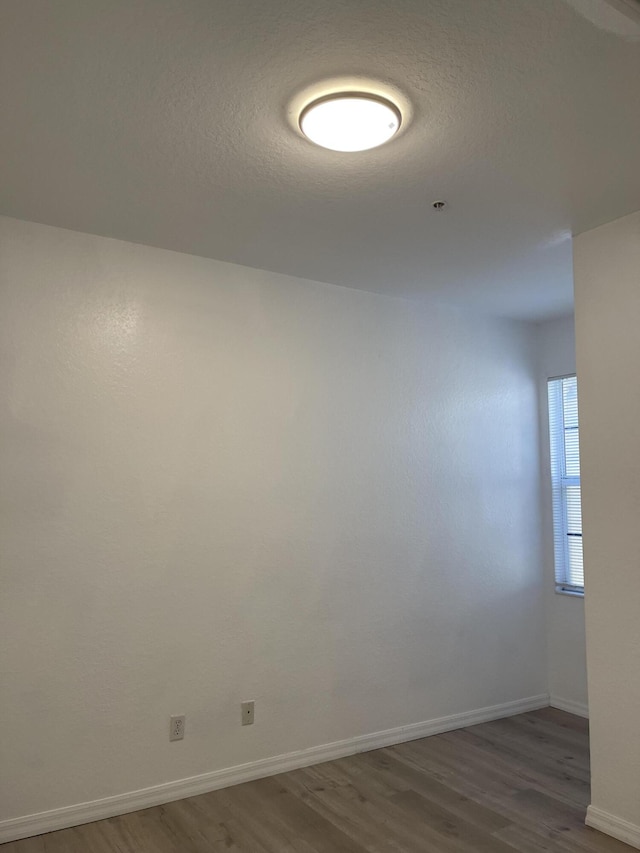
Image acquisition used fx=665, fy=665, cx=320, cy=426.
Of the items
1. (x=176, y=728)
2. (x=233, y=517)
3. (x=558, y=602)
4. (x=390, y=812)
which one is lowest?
(x=390, y=812)

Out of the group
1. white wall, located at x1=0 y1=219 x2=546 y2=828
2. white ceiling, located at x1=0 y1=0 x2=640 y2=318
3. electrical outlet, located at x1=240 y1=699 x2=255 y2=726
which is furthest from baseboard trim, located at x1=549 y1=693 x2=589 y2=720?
white ceiling, located at x1=0 y1=0 x2=640 y2=318

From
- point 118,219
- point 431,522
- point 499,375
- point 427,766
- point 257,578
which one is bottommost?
point 427,766

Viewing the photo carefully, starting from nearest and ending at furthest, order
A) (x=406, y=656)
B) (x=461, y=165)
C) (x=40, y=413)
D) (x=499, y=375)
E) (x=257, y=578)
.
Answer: (x=461, y=165)
(x=40, y=413)
(x=257, y=578)
(x=406, y=656)
(x=499, y=375)

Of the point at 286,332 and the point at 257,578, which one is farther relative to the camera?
the point at 286,332

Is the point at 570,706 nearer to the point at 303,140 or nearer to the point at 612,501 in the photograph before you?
the point at 612,501

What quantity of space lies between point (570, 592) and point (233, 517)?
252 cm

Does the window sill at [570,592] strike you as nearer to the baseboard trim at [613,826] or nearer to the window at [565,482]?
the window at [565,482]

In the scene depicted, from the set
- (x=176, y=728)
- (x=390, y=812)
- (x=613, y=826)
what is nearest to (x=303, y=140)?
(x=176, y=728)

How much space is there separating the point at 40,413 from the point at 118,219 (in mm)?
943

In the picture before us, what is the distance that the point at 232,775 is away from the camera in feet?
10.9

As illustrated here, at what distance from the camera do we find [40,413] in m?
2.99

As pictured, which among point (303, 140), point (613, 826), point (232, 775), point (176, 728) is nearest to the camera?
point (303, 140)

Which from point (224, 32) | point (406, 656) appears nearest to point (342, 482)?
point (406, 656)

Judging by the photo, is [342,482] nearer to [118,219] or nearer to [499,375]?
[499,375]
